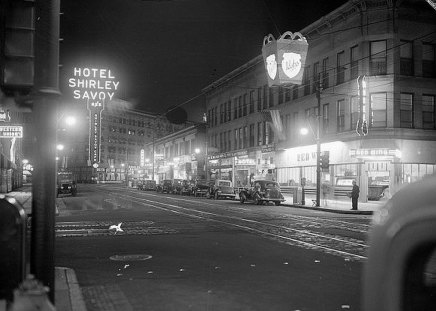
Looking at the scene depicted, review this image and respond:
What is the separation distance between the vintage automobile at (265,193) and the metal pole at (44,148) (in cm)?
3119

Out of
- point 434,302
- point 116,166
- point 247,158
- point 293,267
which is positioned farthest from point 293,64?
point 116,166

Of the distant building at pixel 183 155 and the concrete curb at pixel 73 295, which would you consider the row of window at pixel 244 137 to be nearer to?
the distant building at pixel 183 155

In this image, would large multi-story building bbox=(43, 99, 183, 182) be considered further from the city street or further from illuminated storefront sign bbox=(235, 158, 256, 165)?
A: the city street

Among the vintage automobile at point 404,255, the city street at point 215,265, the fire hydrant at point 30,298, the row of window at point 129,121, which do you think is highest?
the row of window at point 129,121

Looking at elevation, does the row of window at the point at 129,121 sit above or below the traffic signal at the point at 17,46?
above

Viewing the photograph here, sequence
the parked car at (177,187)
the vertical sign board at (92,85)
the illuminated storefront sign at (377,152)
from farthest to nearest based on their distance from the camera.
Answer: the parked car at (177,187)
the illuminated storefront sign at (377,152)
the vertical sign board at (92,85)

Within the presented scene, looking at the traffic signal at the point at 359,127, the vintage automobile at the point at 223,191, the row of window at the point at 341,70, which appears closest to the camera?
the traffic signal at the point at 359,127

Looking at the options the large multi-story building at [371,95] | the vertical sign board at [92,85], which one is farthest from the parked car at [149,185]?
the vertical sign board at [92,85]

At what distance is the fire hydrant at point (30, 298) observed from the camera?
295cm

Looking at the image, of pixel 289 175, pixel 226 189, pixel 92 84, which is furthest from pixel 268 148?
pixel 92 84

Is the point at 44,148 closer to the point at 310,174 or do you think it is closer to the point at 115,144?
the point at 310,174

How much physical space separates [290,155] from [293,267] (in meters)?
35.2

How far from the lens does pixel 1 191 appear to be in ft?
120

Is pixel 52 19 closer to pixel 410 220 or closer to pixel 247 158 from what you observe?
pixel 410 220
